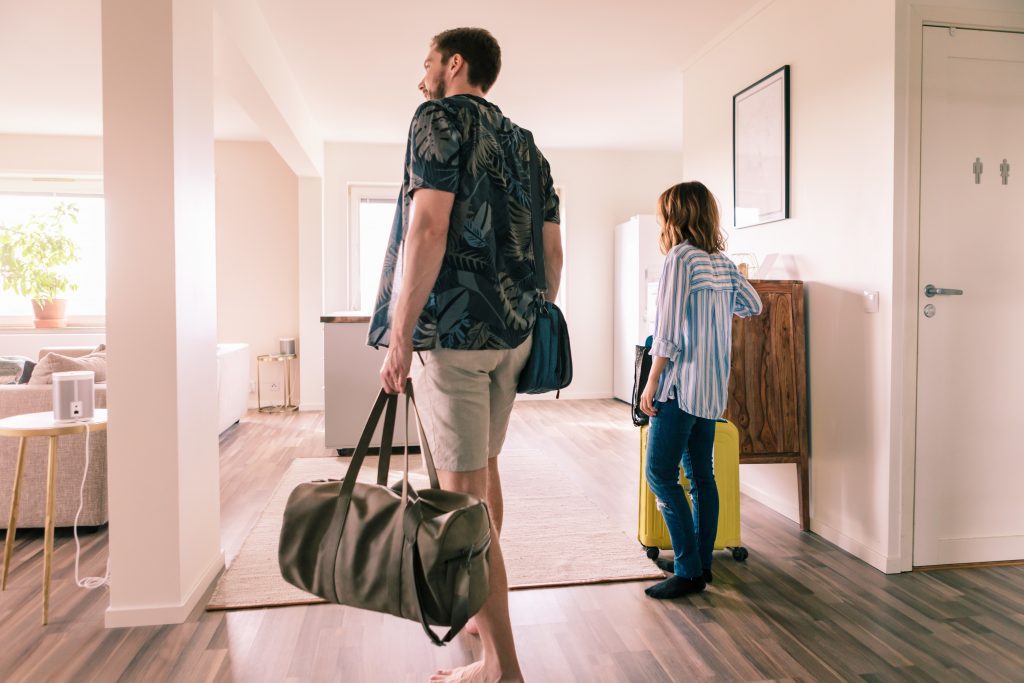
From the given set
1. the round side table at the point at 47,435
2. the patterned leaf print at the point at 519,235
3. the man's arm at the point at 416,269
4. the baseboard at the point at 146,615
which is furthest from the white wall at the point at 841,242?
the round side table at the point at 47,435

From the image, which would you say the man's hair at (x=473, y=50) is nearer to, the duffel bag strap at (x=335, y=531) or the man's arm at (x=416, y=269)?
the man's arm at (x=416, y=269)

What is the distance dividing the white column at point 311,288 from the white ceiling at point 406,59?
0.66 m

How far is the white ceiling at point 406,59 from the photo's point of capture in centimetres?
347

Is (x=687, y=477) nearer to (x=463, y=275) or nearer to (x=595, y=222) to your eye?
(x=463, y=275)

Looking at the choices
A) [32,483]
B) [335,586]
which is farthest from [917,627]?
[32,483]

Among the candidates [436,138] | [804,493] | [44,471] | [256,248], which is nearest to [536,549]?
[804,493]

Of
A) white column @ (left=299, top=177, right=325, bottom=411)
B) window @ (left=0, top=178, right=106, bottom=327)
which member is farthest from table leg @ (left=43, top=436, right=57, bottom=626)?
window @ (left=0, top=178, right=106, bottom=327)

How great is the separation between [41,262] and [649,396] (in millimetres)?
6112

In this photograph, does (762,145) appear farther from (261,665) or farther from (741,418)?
(261,665)

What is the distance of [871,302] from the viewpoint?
2.46m

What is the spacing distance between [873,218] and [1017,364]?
2.50 ft

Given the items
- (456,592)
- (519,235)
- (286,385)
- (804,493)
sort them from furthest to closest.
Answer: (286,385) < (804,493) < (519,235) < (456,592)

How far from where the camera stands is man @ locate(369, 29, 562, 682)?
1.28m

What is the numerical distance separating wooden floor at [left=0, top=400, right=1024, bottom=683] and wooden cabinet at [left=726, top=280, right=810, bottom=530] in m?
0.40
